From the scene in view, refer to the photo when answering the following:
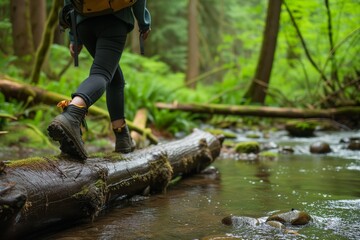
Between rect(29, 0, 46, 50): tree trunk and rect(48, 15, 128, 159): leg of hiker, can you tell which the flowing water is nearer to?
rect(48, 15, 128, 159): leg of hiker

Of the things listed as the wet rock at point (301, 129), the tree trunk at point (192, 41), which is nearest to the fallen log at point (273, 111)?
the wet rock at point (301, 129)

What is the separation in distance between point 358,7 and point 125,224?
9561 millimetres

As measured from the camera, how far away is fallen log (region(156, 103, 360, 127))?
1038 cm

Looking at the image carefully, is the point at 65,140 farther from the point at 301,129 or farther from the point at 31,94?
the point at 301,129

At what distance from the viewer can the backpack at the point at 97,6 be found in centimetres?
303

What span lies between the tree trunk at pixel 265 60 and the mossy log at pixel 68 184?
30.7 feet

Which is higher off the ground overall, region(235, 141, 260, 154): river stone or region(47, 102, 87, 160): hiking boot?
region(47, 102, 87, 160): hiking boot

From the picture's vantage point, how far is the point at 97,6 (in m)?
3.04

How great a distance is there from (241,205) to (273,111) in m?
7.48

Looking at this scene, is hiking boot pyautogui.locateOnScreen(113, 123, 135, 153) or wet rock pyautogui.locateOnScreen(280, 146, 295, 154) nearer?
hiking boot pyautogui.locateOnScreen(113, 123, 135, 153)

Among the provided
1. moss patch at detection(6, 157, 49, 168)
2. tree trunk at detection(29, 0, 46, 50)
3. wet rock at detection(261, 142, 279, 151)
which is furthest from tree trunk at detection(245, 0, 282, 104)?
moss patch at detection(6, 157, 49, 168)

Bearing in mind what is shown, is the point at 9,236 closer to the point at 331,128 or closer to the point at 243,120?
the point at 331,128

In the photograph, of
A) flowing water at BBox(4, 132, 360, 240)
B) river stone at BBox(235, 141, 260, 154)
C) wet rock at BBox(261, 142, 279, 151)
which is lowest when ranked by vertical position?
wet rock at BBox(261, 142, 279, 151)

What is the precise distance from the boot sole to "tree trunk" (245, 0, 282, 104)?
10.5m
